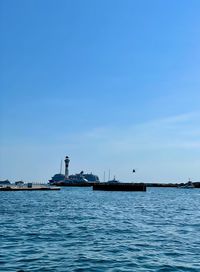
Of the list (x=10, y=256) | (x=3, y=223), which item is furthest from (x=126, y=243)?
(x=3, y=223)

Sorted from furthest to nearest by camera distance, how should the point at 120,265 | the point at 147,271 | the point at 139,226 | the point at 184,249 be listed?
1. the point at 139,226
2. the point at 184,249
3. the point at 120,265
4. the point at 147,271

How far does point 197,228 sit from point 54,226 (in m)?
12.1

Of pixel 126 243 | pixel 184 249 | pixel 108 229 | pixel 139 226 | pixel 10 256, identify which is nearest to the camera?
pixel 10 256

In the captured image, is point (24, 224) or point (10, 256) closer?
point (10, 256)

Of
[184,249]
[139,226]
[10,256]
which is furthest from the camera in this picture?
[139,226]

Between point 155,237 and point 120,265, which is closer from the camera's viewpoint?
point 120,265

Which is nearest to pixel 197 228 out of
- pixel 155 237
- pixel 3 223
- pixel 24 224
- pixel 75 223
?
pixel 155 237

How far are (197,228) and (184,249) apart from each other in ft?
36.4

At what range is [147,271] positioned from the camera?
56.6 feet

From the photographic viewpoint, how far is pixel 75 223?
3525cm

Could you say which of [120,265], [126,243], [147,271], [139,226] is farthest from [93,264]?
[139,226]

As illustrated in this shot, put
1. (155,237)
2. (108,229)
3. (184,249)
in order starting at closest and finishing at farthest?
(184,249) → (155,237) → (108,229)

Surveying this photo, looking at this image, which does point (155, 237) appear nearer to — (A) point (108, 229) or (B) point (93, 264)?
(A) point (108, 229)

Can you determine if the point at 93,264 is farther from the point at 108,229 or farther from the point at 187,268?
the point at 108,229
